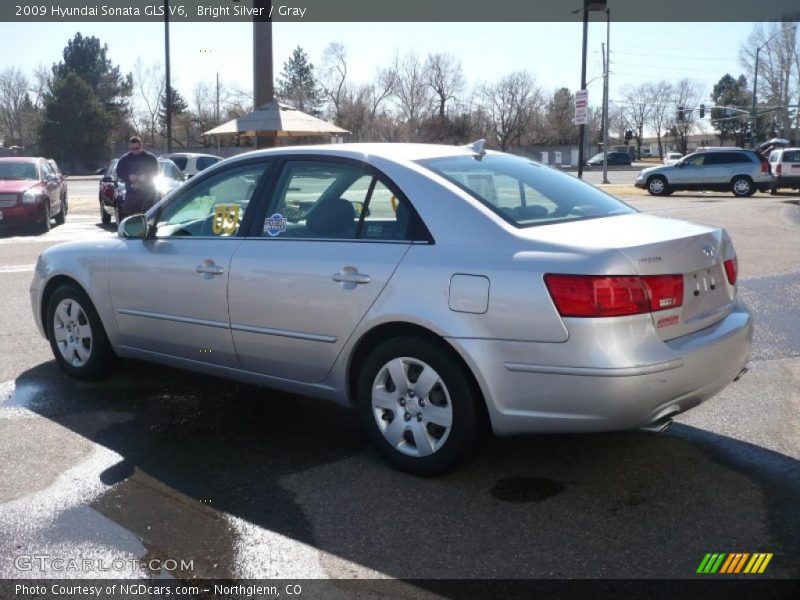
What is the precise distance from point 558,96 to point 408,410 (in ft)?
268

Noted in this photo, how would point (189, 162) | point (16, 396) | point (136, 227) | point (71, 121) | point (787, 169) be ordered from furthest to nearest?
point (71, 121), point (787, 169), point (189, 162), point (16, 396), point (136, 227)

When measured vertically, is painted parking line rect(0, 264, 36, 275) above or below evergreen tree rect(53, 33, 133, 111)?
below

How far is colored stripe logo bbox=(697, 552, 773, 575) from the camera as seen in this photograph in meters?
3.12

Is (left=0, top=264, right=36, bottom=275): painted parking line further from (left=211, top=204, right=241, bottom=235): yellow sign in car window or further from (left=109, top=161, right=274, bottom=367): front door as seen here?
(left=211, top=204, right=241, bottom=235): yellow sign in car window

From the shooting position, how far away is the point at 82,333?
570cm

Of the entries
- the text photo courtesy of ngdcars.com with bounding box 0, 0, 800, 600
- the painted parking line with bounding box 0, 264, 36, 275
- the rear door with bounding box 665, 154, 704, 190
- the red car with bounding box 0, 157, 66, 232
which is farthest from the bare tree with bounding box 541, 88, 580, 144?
the text photo courtesy of ngdcars.com with bounding box 0, 0, 800, 600

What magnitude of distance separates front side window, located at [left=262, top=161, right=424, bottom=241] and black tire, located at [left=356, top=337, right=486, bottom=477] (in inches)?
23.0

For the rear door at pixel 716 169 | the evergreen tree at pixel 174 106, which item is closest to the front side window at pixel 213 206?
the rear door at pixel 716 169

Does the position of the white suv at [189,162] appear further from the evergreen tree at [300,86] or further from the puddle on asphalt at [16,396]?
the evergreen tree at [300,86]

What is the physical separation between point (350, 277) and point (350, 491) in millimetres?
1048

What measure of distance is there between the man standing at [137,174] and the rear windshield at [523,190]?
32.3ft

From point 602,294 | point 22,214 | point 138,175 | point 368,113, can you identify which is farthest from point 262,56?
point 368,113

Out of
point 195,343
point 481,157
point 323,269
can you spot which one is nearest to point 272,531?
point 323,269

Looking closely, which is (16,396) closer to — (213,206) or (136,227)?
(136,227)
